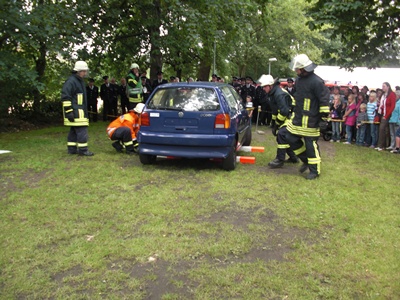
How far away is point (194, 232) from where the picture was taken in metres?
4.54

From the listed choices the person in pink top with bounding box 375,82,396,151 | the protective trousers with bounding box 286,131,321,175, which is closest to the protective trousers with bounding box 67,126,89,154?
the protective trousers with bounding box 286,131,321,175

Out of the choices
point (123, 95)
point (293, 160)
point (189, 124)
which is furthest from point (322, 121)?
point (123, 95)

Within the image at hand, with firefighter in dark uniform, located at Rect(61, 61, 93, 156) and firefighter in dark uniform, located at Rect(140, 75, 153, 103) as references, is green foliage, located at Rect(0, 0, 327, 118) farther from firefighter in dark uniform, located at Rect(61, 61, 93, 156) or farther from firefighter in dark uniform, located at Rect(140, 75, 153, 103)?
firefighter in dark uniform, located at Rect(61, 61, 93, 156)

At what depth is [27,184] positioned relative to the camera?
629cm

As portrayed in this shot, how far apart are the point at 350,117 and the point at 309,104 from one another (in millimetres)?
Result: 5465

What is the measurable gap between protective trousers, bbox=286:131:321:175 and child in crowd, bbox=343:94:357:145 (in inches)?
201

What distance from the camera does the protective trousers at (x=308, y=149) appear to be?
686 cm

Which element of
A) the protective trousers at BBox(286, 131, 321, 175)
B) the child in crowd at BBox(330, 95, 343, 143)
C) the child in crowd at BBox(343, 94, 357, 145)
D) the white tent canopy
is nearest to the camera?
the protective trousers at BBox(286, 131, 321, 175)

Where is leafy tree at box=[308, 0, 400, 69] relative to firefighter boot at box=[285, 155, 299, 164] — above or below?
above

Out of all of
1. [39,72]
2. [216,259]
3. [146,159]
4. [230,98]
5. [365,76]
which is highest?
[365,76]

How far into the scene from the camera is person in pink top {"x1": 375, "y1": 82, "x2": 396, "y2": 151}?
10.3 m

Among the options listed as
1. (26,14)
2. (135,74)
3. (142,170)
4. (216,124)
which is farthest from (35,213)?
(135,74)

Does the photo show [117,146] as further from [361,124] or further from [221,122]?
[361,124]

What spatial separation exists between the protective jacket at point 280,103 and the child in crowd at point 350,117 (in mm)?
3971
